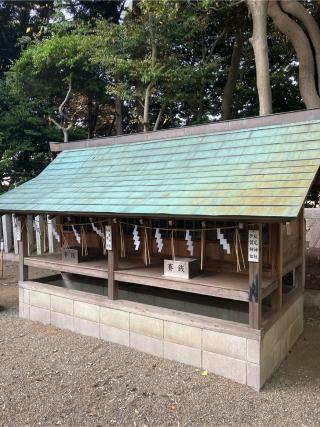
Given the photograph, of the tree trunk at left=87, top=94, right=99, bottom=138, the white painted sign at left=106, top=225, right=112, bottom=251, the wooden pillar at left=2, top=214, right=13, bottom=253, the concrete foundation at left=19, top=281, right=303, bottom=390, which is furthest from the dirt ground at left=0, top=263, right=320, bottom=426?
the tree trunk at left=87, top=94, right=99, bottom=138

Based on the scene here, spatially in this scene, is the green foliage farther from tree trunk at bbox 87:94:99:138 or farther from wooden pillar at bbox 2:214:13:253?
wooden pillar at bbox 2:214:13:253

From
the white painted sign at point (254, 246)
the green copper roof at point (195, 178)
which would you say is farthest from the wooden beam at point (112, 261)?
the white painted sign at point (254, 246)

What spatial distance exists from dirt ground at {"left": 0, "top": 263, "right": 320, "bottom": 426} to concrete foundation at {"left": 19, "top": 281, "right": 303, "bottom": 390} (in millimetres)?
175

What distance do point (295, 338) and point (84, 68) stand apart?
1231 centimetres

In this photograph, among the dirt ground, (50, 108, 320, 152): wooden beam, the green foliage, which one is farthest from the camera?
the green foliage

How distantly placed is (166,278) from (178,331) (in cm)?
82

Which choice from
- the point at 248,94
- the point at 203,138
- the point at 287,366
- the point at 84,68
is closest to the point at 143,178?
the point at 203,138

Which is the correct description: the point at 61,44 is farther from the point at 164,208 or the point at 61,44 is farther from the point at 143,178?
the point at 164,208

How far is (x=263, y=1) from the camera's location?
10.7m

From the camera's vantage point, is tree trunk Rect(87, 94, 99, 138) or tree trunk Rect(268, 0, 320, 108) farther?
tree trunk Rect(87, 94, 99, 138)

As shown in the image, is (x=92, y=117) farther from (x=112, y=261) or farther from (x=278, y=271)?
(x=278, y=271)

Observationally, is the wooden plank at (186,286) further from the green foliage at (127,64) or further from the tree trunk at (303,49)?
the green foliage at (127,64)

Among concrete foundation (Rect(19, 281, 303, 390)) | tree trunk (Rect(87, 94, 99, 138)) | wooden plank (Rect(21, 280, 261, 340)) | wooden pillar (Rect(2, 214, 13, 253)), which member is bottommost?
concrete foundation (Rect(19, 281, 303, 390))

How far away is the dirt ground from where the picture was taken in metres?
4.11
